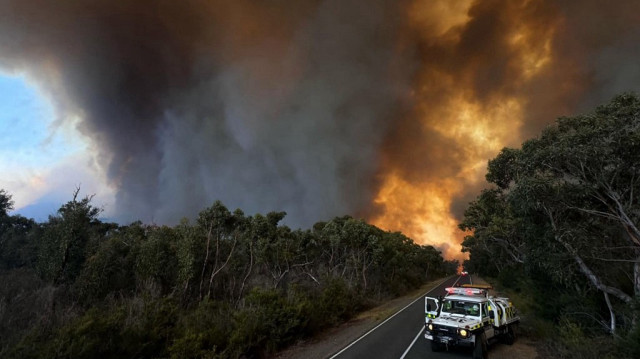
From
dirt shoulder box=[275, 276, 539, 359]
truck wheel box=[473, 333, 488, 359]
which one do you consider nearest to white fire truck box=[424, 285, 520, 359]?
truck wheel box=[473, 333, 488, 359]

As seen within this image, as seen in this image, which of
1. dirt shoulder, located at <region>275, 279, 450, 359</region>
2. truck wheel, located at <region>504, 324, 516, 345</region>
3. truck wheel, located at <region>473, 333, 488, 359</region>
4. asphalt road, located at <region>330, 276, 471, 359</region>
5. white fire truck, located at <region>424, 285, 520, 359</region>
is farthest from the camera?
truck wheel, located at <region>504, 324, 516, 345</region>

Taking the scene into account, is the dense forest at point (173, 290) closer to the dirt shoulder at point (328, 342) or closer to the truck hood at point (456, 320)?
the dirt shoulder at point (328, 342)

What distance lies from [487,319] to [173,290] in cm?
1810

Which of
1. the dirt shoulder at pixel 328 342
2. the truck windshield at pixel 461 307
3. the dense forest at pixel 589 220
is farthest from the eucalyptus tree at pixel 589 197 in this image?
the dirt shoulder at pixel 328 342

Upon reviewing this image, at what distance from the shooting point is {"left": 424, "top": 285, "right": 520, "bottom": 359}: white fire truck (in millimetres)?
11281

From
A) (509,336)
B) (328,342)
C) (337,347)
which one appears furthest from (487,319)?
(328,342)

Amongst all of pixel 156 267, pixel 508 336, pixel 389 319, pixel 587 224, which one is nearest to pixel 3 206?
pixel 156 267

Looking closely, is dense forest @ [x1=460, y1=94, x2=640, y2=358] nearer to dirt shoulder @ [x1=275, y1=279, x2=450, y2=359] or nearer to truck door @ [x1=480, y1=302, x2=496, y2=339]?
truck door @ [x1=480, y1=302, x2=496, y2=339]

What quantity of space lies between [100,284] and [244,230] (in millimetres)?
11407

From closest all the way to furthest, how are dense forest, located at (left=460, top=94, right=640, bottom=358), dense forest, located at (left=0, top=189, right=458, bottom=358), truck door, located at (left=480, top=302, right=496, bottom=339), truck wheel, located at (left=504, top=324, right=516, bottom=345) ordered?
1. dense forest, located at (left=0, top=189, right=458, bottom=358)
2. dense forest, located at (left=460, top=94, right=640, bottom=358)
3. truck door, located at (left=480, top=302, right=496, bottom=339)
4. truck wheel, located at (left=504, top=324, right=516, bottom=345)

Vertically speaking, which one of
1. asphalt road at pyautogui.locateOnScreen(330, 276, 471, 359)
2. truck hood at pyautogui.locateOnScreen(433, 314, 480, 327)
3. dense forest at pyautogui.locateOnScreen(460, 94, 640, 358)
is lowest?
asphalt road at pyautogui.locateOnScreen(330, 276, 471, 359)

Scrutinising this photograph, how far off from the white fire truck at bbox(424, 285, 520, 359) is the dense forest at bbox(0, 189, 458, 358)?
6.68m

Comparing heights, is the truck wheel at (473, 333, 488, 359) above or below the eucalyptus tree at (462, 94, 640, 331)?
below

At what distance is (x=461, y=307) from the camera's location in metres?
13.0
